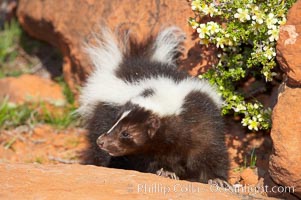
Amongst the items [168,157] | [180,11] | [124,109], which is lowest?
[168,157]

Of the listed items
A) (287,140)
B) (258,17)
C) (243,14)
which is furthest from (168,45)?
(287,140)

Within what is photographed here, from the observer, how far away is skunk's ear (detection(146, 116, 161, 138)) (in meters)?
5.48

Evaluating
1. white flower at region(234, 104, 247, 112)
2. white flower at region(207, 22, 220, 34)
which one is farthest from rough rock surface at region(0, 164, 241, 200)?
white flower at region(207, 22, 220, 34)

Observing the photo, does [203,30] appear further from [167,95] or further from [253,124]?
[253,124]

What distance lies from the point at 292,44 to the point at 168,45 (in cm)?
161

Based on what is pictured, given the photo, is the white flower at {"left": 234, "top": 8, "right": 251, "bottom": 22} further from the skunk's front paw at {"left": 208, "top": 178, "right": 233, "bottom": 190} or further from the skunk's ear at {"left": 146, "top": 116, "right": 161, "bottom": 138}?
the skunk's front paw at {"left": 208, "top": 178, "right": 233, "bottom": 190}

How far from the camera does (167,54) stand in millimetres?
6156

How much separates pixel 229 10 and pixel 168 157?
142 cm

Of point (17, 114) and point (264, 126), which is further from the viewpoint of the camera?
point (17, 114)

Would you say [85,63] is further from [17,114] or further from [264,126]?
[264,126]

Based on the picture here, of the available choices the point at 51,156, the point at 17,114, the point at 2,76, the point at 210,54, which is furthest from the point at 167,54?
the point at 2,76

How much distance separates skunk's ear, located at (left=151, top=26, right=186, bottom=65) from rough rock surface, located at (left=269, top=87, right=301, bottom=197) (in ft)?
5.22

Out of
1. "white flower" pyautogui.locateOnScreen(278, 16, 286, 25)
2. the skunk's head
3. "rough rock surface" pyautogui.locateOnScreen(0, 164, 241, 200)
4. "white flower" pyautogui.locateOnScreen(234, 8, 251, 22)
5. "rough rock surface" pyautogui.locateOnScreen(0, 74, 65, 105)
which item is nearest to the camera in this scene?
"rough rock surface" pyautogui.locateOnScreen(0, 164, 241, 200)

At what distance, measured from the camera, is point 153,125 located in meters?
5.49
